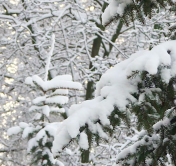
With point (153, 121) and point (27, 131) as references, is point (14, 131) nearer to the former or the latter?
point (27, 131)

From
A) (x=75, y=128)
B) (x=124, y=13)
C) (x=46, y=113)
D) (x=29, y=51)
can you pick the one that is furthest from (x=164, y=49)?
(x=29, y=51)

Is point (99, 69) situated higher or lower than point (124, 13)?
lower

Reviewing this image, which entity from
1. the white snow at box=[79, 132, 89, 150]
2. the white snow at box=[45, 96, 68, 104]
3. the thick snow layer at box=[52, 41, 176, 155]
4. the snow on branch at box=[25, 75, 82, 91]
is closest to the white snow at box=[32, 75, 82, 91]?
the snow on branch at box=[25, 75, 82, 91]

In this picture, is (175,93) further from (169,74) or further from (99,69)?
(99,69)

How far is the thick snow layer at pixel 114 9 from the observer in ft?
4.59

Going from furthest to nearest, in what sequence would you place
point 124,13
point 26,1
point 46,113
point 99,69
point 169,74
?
1. point 26,1
2. point 99,69
3. point 46,113
4. point 124,13
5. point 169,74

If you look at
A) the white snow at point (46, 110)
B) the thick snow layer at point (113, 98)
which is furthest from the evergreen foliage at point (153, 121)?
the white snow at point (46, 110)

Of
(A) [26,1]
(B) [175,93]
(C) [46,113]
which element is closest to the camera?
(B) [175,93]

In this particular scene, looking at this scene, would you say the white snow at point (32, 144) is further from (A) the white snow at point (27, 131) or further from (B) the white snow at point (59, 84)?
(B) the white snow at point (59, 84)

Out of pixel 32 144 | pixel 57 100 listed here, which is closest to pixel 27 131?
pixel 32 144

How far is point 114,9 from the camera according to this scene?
1425mm

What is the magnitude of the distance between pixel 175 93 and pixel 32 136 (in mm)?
1405

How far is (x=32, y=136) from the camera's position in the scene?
2211mm

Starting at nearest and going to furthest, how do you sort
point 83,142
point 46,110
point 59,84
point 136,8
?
point 83,142
point 136,8
point 59,84
point 46,110
